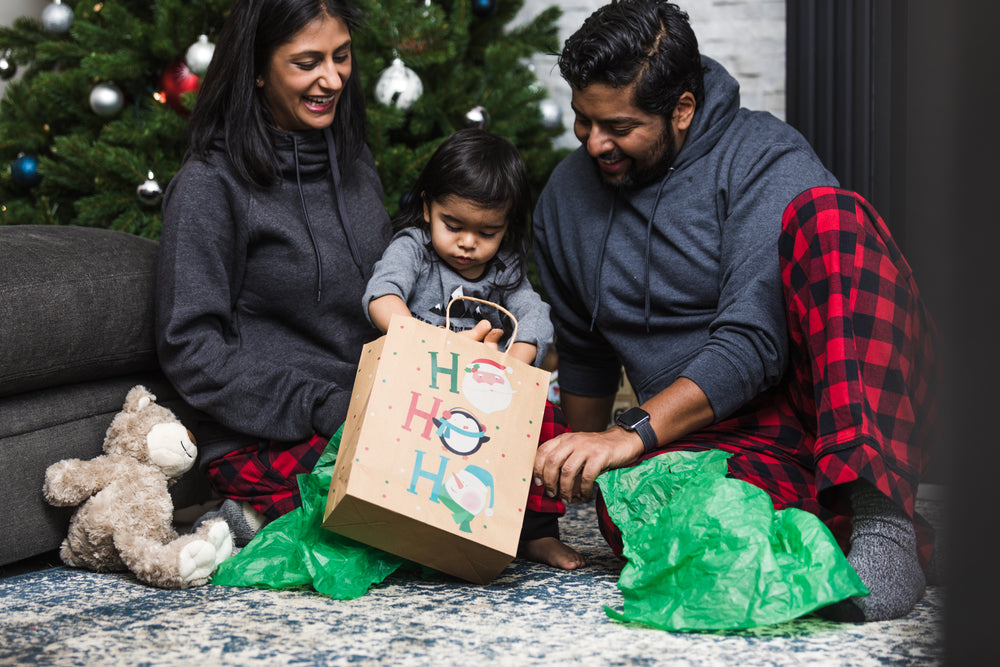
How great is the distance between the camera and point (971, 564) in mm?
336

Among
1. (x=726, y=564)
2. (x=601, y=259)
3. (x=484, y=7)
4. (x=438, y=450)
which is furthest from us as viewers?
(x=484, y=7)

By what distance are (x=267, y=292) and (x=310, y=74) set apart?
0.39 meters

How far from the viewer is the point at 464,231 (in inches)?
65.4

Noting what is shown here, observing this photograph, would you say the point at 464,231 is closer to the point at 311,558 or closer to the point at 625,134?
the point at 625,134

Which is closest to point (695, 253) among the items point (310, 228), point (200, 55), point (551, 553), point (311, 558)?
point (551, 553)

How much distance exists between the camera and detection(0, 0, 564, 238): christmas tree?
2383mm

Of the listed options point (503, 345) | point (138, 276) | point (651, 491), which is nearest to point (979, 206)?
point (651, 491)

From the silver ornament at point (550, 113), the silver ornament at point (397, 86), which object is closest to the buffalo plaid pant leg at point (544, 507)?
the silver ornament at point (397, 86)

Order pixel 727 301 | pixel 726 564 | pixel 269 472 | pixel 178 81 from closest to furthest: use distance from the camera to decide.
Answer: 1. pixel 726 564
2. pixel 727 301
3. pixel 269 472
4. pixel 178 81

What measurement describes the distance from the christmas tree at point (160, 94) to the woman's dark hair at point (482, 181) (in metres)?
0.64

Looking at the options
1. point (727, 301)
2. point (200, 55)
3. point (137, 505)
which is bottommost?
point (137, 505)

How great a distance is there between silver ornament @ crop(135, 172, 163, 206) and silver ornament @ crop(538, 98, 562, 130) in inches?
41.8

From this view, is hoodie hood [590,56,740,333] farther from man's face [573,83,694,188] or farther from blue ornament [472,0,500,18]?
blue ornament [472,0,500,18]

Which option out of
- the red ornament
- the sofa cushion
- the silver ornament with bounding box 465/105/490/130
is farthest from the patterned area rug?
the red ornament
